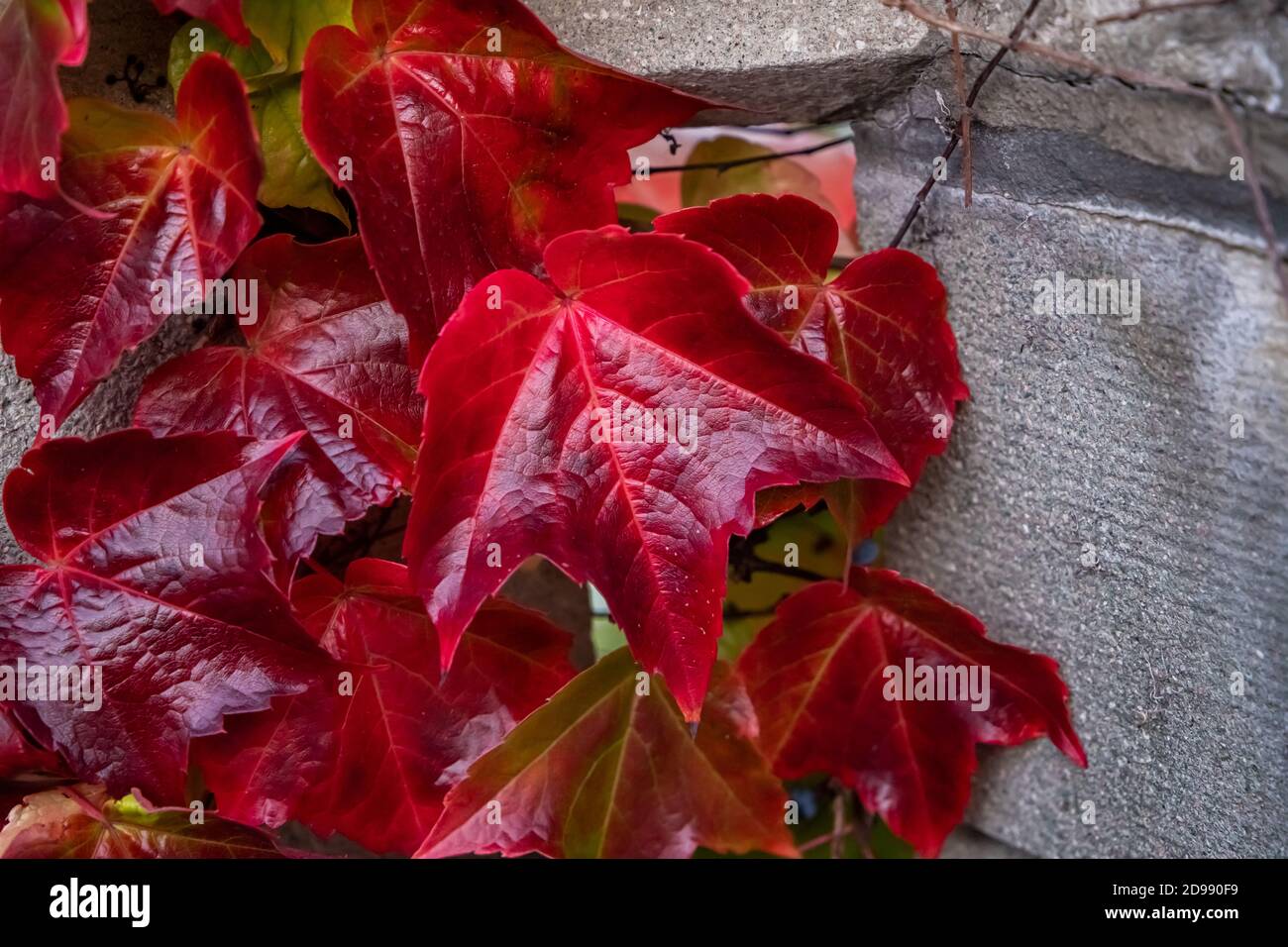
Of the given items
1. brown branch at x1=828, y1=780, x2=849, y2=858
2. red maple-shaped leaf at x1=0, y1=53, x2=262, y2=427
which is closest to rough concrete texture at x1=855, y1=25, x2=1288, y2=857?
brown branch at x1=828, y1=780, x2=849, y2=858

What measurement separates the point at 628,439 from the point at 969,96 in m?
0.32

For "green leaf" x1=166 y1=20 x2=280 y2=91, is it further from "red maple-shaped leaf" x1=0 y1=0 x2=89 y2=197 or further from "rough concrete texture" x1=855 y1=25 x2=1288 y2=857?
"rough concrete texture" x1=855 y1=25 x2=1288 y2=857

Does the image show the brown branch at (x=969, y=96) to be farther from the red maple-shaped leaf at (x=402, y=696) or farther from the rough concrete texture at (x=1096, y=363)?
the red maple-shaped leaf at (x=402, y=696)

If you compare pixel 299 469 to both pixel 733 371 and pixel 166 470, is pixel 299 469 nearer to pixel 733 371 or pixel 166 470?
pixel 166 470

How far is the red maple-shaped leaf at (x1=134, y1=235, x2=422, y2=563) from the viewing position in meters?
0.63

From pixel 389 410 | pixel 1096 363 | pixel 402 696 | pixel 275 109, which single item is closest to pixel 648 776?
pixel 402 696

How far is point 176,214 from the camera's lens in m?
0.60

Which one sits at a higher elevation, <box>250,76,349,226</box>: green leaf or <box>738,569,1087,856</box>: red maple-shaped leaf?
<box>250,76,349,226</box>: green leaf

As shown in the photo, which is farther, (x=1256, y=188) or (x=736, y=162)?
(x=736, y=162)

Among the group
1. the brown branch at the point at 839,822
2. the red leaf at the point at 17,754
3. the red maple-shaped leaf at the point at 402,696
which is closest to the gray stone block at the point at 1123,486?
the brown branch at the point at 839,822

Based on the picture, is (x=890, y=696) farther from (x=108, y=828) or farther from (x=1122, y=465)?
(x=108, y=828)

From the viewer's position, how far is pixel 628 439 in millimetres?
588

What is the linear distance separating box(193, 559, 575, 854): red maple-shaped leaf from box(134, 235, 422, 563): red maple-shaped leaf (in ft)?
0.21
